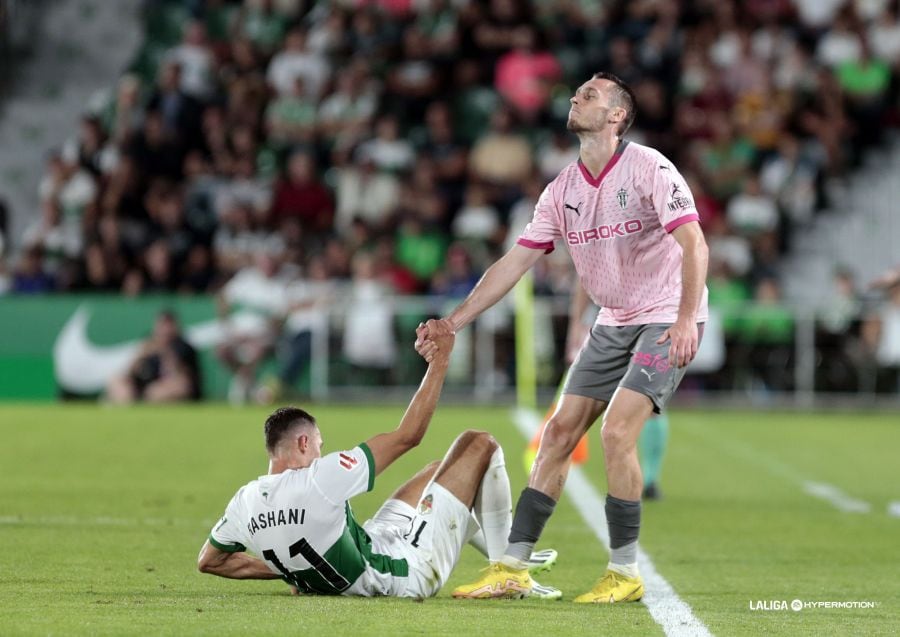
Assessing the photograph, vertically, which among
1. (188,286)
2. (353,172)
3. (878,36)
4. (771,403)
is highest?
(878,36)

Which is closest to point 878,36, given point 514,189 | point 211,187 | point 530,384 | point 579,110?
point 514,189

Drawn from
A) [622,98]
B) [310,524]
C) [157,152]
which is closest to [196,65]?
[157,152]

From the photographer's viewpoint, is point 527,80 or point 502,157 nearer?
point 502,157

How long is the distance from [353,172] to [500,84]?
267 centimetres

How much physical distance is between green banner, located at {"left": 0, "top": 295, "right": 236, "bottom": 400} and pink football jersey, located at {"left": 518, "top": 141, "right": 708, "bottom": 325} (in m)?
14.9

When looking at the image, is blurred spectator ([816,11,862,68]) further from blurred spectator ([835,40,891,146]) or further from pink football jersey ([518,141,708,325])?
pink football jersey ([518,141,708,325])

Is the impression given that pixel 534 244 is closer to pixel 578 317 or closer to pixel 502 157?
pixel 578 317

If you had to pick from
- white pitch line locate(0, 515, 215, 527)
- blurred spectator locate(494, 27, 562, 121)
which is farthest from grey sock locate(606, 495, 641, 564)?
blurred spectator locate(494, 27, 562, 121)

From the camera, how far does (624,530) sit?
770 cm

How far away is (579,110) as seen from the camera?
26.0ft

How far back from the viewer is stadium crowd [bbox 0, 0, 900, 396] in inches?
917

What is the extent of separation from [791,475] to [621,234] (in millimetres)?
7239

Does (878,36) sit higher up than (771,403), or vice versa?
(878,36)

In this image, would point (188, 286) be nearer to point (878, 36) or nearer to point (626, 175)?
point (878, 36)
